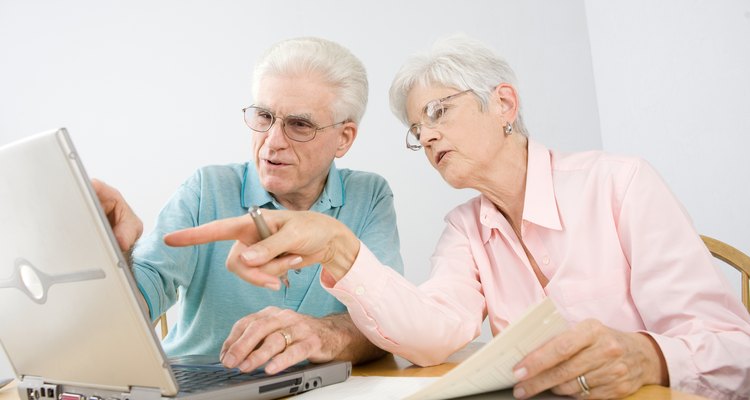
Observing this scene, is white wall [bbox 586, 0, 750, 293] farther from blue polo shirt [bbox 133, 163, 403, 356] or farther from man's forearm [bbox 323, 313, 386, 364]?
man's forearm [bbox 323, 313, 386, 364]

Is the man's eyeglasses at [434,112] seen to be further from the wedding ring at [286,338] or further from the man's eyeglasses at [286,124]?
the wedding ring at [286,338]

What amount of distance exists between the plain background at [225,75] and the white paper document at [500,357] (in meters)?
2.23

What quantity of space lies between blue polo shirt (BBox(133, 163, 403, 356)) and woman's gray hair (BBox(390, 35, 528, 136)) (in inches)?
13.4

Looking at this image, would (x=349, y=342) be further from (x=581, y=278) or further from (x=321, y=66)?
(x=321, y=66)

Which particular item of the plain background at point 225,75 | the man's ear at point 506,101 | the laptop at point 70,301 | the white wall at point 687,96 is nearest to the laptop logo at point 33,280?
the laptop at point 70,301

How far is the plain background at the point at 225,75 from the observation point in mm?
3012

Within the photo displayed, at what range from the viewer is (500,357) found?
73 cm

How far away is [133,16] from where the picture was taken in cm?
309

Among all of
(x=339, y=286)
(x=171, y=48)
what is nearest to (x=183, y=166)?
(x=171, y=48)

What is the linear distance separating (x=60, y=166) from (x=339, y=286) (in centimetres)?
48

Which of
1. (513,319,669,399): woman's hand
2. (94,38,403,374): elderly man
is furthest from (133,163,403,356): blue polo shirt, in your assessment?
(513,319,669,399): woman's hand

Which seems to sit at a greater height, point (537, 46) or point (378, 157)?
point (537, 46)

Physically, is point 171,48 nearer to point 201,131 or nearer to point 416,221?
point 201,131

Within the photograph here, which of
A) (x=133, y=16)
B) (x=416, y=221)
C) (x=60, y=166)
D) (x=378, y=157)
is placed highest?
(x=133, y=16)
